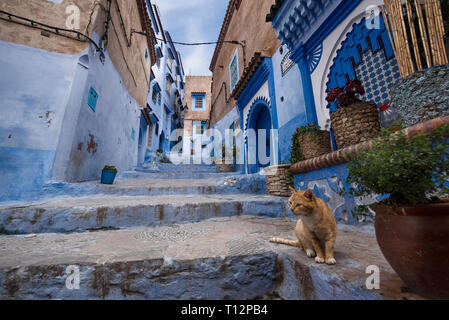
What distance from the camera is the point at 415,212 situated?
0.81 meters

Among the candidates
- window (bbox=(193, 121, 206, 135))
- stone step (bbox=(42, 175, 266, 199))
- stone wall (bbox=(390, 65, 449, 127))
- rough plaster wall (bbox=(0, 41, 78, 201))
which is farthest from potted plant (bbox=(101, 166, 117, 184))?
window (bbox=(193, 121, 206, 135))

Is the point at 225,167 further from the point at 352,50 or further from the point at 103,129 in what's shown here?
the point at 352,50

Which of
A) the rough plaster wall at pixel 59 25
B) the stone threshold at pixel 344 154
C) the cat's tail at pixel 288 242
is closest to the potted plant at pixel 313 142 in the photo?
the stone threshold at pixel 344 154

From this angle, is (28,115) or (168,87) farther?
(168,87)

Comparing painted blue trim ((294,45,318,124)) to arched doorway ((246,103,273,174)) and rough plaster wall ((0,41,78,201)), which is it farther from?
rough plaster wall ((0,41,78,201))

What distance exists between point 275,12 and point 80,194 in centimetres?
557

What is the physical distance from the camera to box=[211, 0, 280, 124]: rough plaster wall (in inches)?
250

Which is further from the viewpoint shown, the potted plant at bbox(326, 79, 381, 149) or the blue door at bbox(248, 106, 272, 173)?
the blue door at bbox(248, 106, 272, 173)

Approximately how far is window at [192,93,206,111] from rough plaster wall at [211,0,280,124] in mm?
8813

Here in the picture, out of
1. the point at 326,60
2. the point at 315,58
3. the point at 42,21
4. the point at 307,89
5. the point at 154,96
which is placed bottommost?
the point at 307,89

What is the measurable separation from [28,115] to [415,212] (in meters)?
5.52

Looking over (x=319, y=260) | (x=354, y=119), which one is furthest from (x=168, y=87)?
(x=319, y=260)
